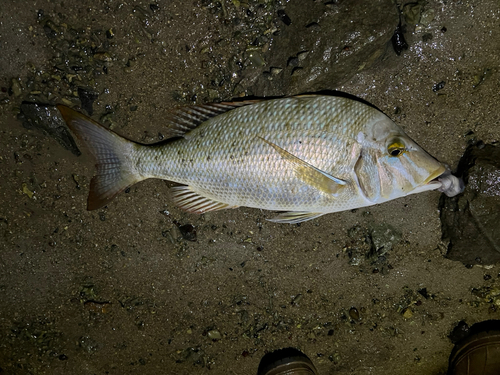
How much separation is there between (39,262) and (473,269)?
4029mm

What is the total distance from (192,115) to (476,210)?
238cm

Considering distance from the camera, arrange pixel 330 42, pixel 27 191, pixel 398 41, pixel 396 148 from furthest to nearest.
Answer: pixel 27 191 → pixel 398 41 → pixel 330 42 → pixel 396 148

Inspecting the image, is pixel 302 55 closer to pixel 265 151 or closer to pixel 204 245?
pixel 265 151

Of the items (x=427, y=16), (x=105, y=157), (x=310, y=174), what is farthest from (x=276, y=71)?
(x=105, y=157)

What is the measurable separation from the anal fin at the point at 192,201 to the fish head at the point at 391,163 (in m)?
1.08

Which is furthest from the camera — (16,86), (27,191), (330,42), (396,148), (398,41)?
(27,191)

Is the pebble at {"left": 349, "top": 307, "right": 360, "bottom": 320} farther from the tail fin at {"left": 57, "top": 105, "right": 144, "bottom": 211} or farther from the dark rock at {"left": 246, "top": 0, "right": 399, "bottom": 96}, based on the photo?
the tail fin at {"left": 57, "top": 105, "right": 144, "bottom": 211}

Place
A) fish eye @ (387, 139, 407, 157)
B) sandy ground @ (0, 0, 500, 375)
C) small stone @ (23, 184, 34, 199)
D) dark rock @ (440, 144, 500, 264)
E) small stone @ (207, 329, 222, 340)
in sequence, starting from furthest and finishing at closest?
small stone @ (207, 329, 222, 340)
small stone @ (23, 184, 34, 199)
sandy ground @ (0, 0, 500, 375)
dark rock @ (440, 144, 500, 264)
fish eye @ (387, 139, 407, 157)

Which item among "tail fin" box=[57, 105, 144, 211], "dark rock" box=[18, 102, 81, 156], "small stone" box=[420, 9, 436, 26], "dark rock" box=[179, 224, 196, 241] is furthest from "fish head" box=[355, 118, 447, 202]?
"dark rock" box=[18, 102, 81, 156]

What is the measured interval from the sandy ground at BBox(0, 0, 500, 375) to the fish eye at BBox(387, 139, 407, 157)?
551 millimetres

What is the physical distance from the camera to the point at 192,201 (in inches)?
95.2

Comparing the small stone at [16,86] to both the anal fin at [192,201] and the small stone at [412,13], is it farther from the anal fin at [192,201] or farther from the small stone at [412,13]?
the small stone at [412,13]

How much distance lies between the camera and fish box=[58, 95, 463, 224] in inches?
80.4

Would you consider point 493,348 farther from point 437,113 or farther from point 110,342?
point 110,342
